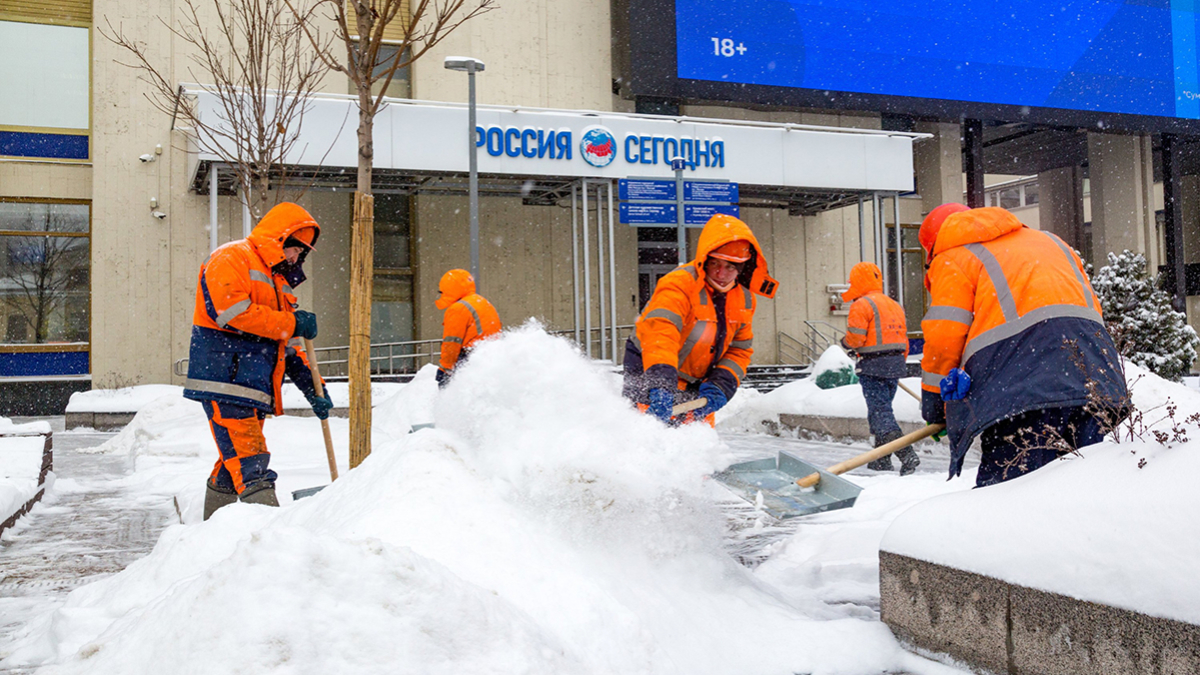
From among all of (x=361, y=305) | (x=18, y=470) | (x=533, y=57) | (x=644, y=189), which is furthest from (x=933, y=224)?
(x=533, y=57)

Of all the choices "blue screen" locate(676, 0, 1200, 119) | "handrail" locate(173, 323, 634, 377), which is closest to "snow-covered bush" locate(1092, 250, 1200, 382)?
"blue screen" locate(676, 0, 1200, 119)

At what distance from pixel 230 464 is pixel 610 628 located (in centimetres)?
270

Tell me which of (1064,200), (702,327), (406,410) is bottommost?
(406,410)

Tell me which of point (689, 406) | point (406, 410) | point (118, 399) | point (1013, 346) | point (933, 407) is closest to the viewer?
point (1013, 346)

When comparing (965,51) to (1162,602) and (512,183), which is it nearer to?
(512,183)

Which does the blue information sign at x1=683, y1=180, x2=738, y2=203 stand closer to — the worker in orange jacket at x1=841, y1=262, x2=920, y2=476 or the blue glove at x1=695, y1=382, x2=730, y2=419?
the worker in orange jacket at x1=841, y1=262, x2=920, y2=476

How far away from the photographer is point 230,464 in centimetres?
438

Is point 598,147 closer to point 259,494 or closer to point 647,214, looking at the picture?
point 647,214

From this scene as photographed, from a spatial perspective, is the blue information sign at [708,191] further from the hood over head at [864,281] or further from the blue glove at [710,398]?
the blue glove at [710,398]

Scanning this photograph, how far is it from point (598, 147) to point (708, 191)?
7.22 ft

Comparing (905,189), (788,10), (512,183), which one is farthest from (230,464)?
(788,10)

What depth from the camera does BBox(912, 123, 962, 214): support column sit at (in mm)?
21875

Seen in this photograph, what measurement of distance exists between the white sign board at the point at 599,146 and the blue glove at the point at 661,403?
10506mm

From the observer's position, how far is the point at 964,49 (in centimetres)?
2061
